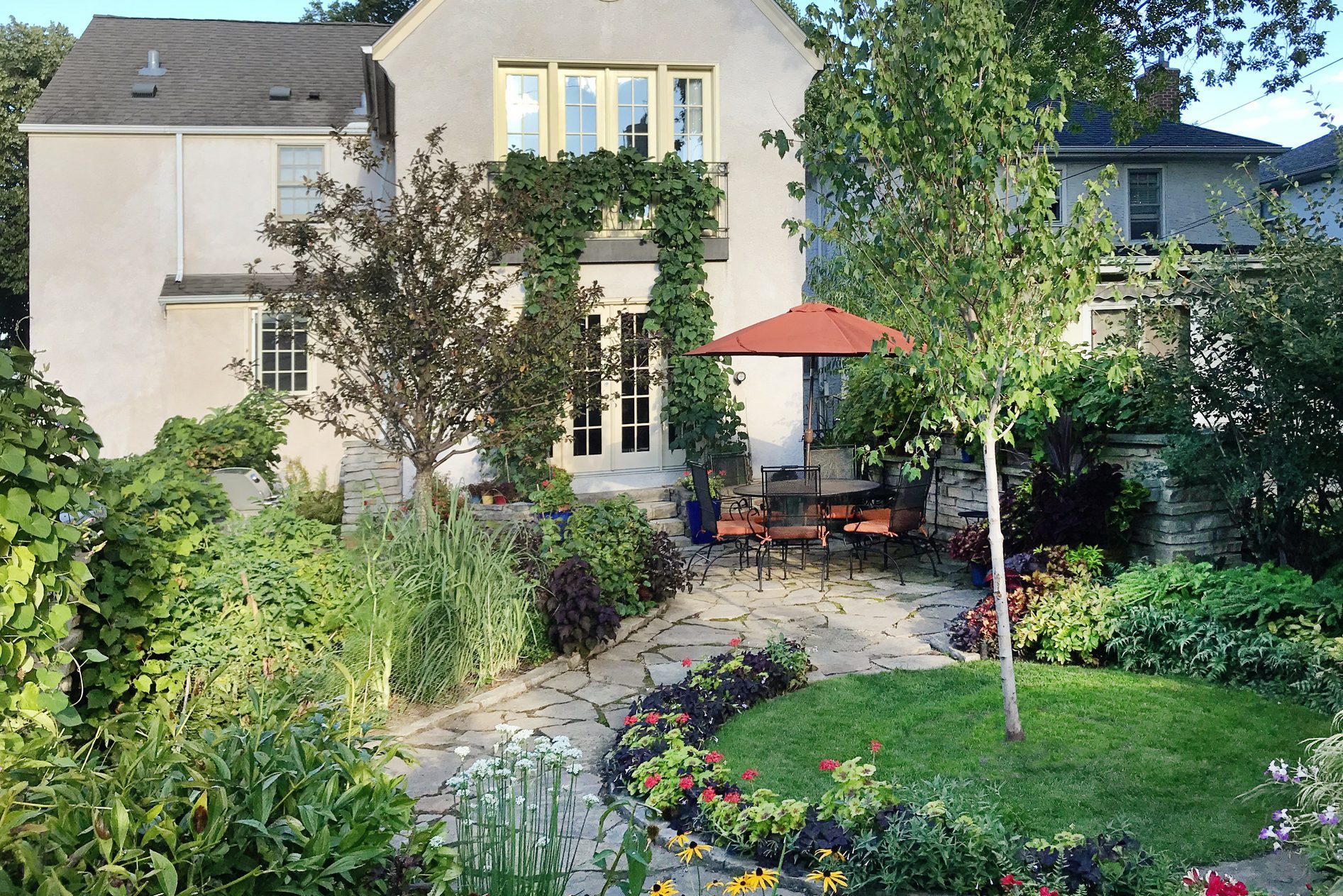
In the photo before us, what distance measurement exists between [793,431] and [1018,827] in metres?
9.34

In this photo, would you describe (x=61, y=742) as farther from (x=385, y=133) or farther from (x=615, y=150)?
(x=385, y=133)

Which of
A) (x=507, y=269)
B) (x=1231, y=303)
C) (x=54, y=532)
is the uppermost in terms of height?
(x=507, y=269)

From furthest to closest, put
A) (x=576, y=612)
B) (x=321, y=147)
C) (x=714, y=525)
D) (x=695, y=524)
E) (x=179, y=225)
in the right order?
1. (x=321, y=147)
2. (x=179, y=225)
3. (x=695, y=524)
4. (x=714, y=525)
5. (x=576, y=612)

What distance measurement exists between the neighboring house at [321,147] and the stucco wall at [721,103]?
0.02 metres

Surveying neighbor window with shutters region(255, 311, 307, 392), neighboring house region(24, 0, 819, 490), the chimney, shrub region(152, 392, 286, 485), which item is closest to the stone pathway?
neighboring house region(24, 0, 819, 490)

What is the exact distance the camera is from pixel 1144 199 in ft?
72.4

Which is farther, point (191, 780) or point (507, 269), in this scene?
point (507, 269)

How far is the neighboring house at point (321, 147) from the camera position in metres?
12.9

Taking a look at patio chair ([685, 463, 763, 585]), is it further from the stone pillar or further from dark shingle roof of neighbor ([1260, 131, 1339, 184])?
dark shingle roof of neighbor ([1260, 131, 1339, 184])

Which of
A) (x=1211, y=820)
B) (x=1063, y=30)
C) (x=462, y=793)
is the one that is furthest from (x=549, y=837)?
(x=1063, y=30)

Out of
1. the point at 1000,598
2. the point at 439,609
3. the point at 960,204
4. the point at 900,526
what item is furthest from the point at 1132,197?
the point at 439,609

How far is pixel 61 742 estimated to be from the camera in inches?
138

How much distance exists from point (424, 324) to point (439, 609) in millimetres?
2404

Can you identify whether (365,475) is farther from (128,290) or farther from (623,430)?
(128,290)
